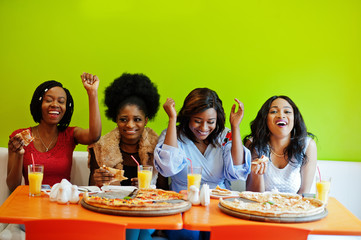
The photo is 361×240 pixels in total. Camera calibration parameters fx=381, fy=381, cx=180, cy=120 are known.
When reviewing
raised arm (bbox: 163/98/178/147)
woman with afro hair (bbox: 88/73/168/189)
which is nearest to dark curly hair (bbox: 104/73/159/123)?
woman with afro hair (bbox: 88/73/168/189)

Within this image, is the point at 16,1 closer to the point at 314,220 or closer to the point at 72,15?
the point at 72,15

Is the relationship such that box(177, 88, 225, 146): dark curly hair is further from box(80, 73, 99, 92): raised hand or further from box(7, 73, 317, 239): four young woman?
box(80, 73, 99, 92): raised hand

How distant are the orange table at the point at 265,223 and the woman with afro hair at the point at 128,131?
3.27 feet

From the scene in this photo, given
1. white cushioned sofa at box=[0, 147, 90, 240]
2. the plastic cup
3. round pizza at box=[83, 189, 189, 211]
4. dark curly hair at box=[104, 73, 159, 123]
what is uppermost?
dark curly hair at box=[104, 73, 159, 123]

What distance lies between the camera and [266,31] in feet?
11.5

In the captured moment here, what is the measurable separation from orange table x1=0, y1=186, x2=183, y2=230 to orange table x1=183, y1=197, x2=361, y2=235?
0.22ft

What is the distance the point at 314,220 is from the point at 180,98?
1.95 meters

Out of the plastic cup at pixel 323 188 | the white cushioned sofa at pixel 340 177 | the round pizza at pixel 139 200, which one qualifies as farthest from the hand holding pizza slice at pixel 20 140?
the plastic cup at pixel 323 188

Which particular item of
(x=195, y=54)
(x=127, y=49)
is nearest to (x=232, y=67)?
(x=195, y=54)

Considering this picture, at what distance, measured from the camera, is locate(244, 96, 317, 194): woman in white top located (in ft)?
9.30

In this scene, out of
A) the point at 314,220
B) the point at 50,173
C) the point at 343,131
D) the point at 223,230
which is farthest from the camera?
the point at 343,131

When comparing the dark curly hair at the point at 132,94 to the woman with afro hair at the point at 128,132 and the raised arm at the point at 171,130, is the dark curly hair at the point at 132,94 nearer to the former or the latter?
the woman with afro hair at the point at 128,132

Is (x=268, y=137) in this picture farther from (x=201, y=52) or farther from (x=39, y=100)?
(x=39, y=100)

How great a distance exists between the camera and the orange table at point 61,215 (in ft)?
5.23
